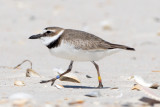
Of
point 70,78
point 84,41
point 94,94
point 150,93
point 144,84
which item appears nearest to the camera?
point 94,94

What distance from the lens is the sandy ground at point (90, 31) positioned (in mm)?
4816

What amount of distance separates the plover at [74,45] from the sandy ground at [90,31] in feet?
1.38

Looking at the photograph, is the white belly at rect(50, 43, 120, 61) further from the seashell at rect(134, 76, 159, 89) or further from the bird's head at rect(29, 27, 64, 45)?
the seashell at rect(134, 76, 159, 89)

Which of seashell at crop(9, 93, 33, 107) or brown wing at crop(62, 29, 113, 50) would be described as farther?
brown wing at crop(62, 29, 113, 50)

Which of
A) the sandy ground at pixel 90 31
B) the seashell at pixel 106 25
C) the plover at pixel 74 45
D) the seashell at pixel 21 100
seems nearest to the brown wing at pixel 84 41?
the plover at pixel 74 45

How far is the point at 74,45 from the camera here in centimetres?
524

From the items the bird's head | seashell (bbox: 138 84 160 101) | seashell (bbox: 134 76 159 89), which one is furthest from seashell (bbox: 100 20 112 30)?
seashell (bbox: 138 84 160 101)

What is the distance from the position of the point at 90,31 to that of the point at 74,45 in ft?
21.3

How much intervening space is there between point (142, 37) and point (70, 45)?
5.96 m

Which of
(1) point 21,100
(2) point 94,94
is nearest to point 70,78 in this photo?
(2) point 94,94

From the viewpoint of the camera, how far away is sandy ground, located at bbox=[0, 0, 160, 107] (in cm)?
482

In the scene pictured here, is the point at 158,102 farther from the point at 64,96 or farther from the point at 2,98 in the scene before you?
the point at 2,98

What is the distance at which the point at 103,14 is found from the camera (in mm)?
13602

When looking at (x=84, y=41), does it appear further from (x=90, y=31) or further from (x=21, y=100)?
(x=90, y=31)
